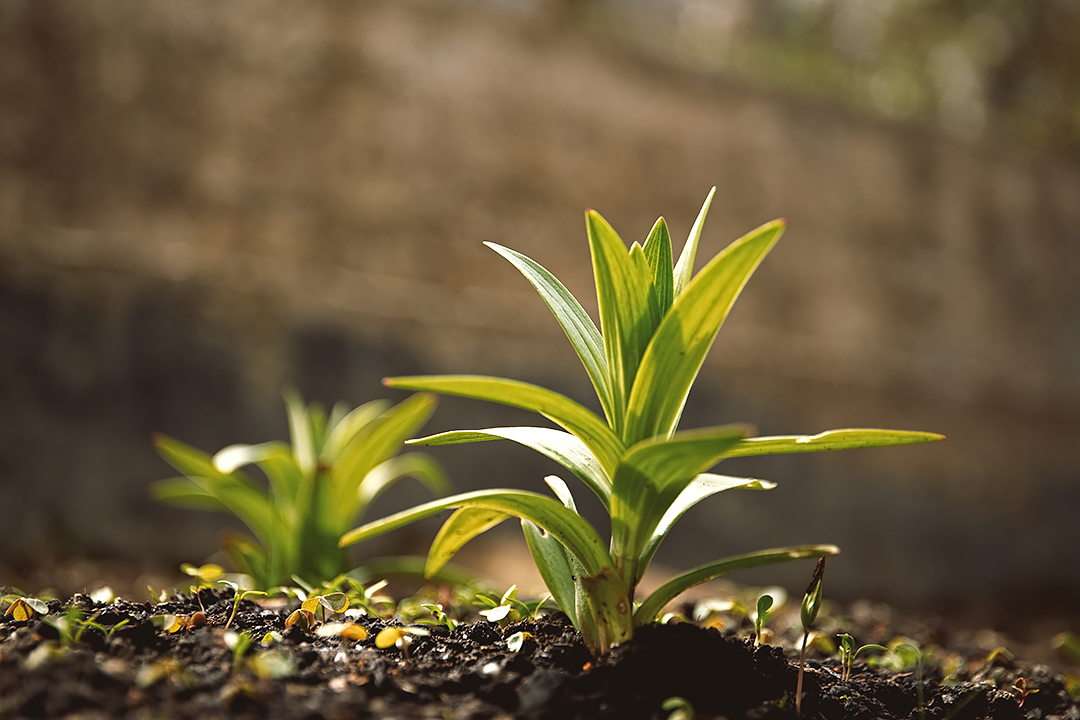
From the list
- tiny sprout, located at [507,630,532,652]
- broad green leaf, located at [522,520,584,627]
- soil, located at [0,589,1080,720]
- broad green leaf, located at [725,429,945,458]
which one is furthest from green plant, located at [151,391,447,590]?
broad green leaf, located at [725,429,945,458]

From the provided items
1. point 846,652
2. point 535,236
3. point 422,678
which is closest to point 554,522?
point 422,678

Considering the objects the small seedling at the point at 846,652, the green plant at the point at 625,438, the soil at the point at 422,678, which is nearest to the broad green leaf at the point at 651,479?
the green plant at the point at 625,438

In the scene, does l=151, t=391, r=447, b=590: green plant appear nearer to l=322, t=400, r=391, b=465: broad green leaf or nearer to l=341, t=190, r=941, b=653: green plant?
l=322, t=400, r=391, b=465: broad green leaf

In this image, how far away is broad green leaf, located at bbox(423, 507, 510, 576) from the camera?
817mm

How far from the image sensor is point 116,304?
277 cm

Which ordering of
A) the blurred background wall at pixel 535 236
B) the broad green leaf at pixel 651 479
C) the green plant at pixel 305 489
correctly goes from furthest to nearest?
the blurred background wall at pixel 535 236 < the green plant at pixel 305 489 < the broad green leaf at pixel 651 479

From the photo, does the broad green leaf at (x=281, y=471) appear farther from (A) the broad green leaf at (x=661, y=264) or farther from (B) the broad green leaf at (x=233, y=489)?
(A) the broad green leaf at (x=661, y=264)

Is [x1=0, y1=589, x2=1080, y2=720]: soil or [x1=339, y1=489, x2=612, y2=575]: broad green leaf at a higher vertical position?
[x1=339, y1=489, x2=612, y2=575]: broad green leaf

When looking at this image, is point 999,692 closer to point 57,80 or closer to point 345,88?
point 345,88

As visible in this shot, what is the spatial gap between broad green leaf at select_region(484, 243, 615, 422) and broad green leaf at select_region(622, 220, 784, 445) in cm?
6

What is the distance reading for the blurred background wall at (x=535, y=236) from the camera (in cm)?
278

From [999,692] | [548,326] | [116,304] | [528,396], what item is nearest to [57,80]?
[116,304]

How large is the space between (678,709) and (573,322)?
0.43 metres

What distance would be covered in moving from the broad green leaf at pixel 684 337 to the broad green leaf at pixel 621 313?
0.14 feet
